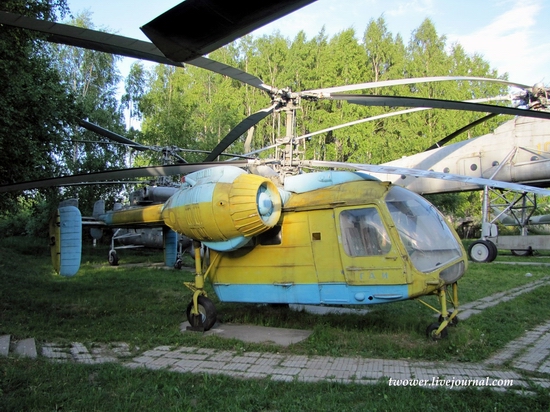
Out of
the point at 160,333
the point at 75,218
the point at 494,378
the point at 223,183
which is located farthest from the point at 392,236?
the point at 75,218

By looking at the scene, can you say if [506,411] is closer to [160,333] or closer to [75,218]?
[160,333]

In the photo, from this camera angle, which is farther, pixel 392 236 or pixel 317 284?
pixel 317 284

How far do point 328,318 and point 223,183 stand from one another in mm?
2841

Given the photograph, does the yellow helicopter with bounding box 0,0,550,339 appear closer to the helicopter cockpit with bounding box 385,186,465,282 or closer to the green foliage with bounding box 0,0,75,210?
the helicopter cockpit with bounding box 385,186,465,282

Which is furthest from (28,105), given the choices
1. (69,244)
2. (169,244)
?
(169,244)

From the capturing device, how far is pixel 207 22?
1549 millimetres

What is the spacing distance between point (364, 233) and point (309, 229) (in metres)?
0.84

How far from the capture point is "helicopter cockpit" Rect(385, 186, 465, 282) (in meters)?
5.48

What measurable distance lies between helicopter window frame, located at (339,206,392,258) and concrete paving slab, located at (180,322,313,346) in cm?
144

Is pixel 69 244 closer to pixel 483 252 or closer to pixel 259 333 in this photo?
pixel 259 333

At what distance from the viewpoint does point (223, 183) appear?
6082 millimetres

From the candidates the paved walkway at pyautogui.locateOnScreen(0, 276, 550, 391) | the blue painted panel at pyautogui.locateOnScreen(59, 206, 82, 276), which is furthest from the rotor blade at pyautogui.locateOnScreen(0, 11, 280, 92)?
the blue painted panel at pyautogui.locateOnScreen(59, 206, 82, 276)

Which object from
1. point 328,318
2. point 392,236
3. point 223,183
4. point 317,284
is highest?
point 223,183

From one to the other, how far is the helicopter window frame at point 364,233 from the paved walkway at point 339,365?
1.38 metres
